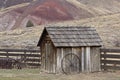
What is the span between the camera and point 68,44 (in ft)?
76.8

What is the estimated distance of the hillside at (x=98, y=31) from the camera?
142ft

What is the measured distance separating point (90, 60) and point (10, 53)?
7.01 meters

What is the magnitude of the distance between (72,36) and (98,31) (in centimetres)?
2645

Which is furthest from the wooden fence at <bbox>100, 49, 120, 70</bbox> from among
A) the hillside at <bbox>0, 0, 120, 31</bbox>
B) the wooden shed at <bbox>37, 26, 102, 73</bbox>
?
the hillside at <bbox>0, 0, 120, 31</bbox>

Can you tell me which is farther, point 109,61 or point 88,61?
point 109,61

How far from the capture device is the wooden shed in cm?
2348

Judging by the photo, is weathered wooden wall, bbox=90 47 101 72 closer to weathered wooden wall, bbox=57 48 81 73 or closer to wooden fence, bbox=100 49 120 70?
wooden fence, bbox=100 49 120 70

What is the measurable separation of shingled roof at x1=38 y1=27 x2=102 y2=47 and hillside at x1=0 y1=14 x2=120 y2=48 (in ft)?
51.2

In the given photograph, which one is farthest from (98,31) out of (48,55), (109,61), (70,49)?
(70,49)

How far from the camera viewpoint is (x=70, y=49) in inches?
933

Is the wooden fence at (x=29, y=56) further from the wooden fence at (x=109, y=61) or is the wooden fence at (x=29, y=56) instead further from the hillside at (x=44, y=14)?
the hillside at (x=44, y=14)

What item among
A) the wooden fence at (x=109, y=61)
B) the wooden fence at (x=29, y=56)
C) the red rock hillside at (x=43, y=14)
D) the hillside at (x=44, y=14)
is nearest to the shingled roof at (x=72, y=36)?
the wooden fence at (x=109, y=61)

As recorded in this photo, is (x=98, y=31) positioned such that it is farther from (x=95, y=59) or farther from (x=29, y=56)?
(x=95, y=59)

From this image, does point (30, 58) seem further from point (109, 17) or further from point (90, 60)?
point (109, 17)
